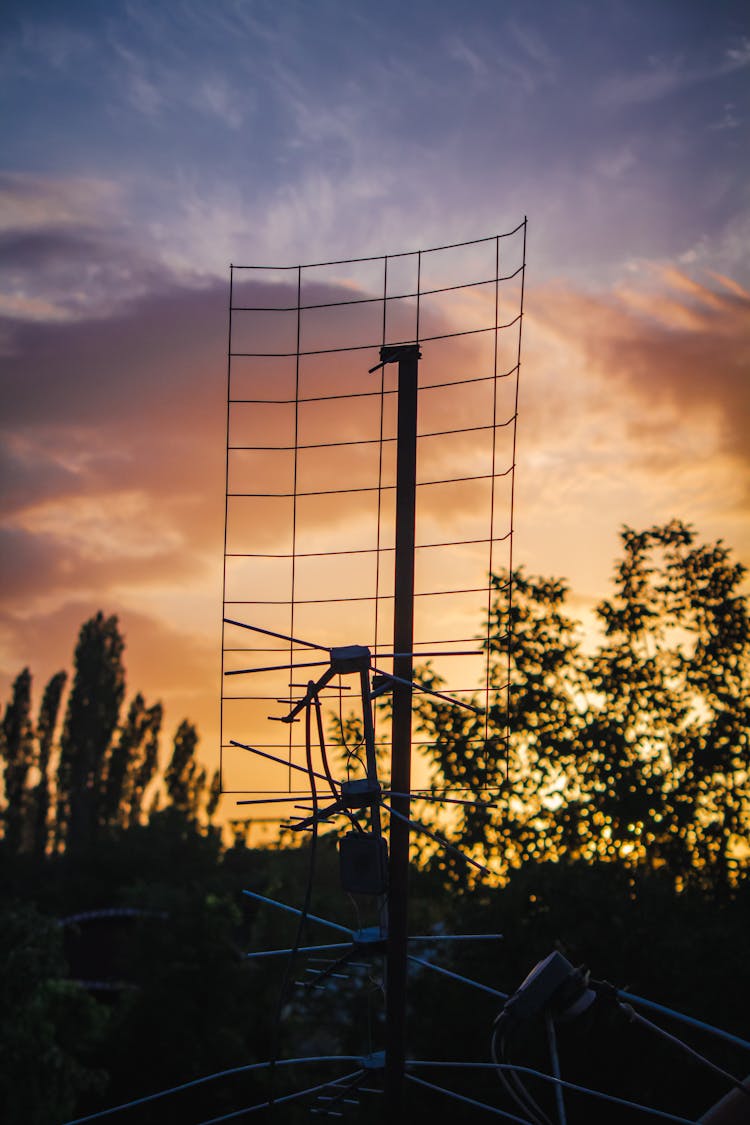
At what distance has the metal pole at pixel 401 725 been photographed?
3.93 m

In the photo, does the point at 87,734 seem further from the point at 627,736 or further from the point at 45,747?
the point at 627,736

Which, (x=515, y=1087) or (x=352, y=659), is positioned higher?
(x=352, y=659)

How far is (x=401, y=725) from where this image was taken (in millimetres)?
4215

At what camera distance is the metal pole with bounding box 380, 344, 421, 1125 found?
3.93 m

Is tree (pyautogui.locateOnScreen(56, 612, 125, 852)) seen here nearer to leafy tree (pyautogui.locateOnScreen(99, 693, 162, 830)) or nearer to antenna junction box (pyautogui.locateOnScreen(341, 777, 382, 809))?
leafy tree (pyautogui.locateOnScreen(99, 693, 162, 830))

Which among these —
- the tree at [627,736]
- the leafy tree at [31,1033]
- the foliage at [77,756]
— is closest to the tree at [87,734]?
the foliage at [77,756]

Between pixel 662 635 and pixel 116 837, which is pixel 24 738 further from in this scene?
pixel 662 635

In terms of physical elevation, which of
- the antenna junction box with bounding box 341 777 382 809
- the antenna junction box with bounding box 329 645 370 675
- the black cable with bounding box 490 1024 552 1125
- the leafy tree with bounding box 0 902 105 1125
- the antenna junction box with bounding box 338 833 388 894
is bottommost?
the leafy tree with bounding box 0 902 105 1125

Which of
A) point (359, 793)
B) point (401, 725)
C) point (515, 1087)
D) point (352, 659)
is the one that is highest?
point (352, 659)

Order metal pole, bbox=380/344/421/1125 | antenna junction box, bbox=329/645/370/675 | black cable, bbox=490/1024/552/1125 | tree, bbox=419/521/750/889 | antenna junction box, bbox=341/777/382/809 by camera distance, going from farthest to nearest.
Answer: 1. tree, bbox=419/521/750/889
2. metal pole, bbox=380/344/421/1125
3. antenna junction box, bbox=329/645/370/675
4. antenna junction box, bbox=341/777/382/809
5. black cable, bbox=490/1024/552/1125

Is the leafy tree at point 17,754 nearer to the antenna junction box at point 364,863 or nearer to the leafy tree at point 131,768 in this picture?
the leafy tree at point 131,768

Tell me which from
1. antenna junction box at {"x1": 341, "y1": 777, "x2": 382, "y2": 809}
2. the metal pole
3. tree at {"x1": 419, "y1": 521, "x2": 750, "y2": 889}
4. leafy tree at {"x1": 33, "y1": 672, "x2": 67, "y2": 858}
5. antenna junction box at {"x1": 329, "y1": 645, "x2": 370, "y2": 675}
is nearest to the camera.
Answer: antenna junction box at {"x1": 341, "y1": 777, "x2": 382, "y2": 809}

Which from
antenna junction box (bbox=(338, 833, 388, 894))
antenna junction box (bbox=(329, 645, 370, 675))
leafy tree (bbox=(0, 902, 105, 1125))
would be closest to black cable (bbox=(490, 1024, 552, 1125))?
antenna junction box (bbox=(338, 833, 388, 894))

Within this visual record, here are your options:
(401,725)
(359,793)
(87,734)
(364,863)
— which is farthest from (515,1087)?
(87,734)
